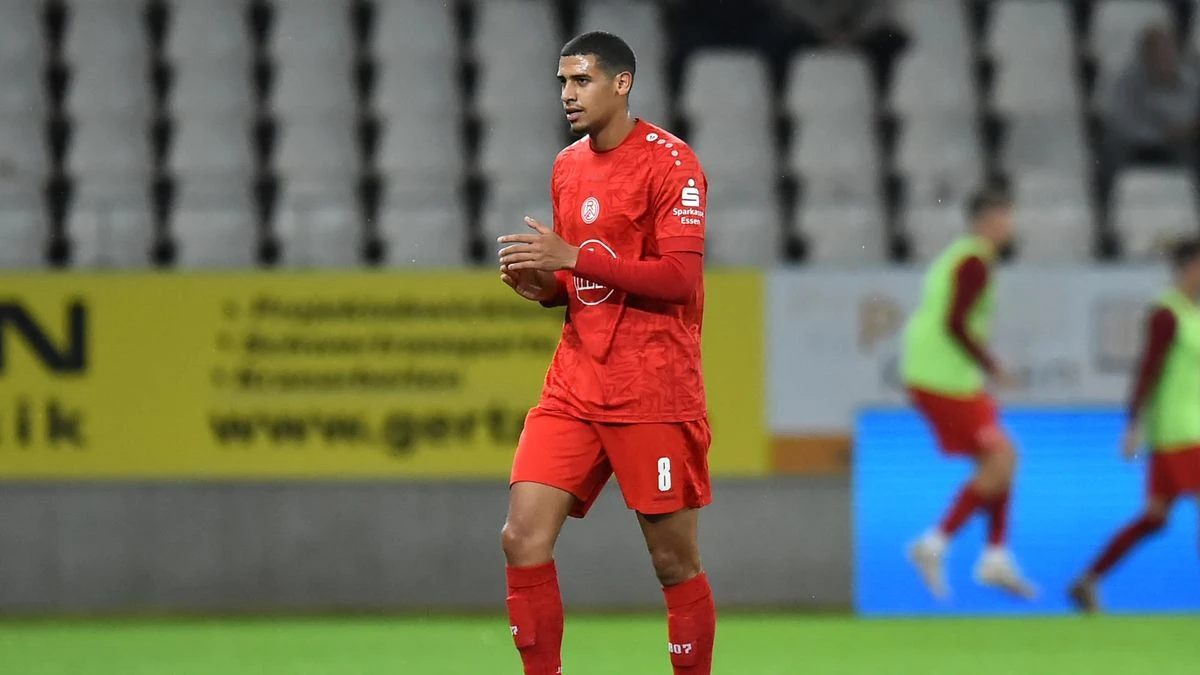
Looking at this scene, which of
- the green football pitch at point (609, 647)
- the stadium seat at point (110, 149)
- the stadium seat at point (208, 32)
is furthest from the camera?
the stadium seat at point (208, 32)

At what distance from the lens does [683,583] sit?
17.0ft

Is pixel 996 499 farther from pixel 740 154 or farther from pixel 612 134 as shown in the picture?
pixel 612 134

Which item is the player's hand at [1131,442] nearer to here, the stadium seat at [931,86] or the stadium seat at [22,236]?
the stadium seat at [931,86]

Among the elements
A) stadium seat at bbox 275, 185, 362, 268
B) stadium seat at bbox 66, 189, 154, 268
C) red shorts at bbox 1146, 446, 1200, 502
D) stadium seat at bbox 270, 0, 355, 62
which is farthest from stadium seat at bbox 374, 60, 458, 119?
red shorts at bbox 1146, 446, 1200, 502

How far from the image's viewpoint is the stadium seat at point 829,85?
1134 centimetres

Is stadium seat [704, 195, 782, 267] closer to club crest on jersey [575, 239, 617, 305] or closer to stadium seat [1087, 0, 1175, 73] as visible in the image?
stadium seat [1087, 0, 1175, 73]

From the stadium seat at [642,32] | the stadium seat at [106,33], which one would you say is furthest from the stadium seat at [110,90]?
the stadium seat at [642,32]

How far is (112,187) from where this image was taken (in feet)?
35.3

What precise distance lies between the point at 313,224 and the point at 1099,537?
14.2ft

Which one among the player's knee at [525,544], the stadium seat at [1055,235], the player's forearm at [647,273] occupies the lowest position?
the player's knee at [525,544]

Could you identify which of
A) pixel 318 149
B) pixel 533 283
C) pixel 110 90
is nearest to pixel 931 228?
pixel 318 149

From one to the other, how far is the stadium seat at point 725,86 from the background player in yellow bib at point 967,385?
2.02 metres

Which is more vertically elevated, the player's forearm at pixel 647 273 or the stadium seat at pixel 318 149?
the stadium seat at pixel 318 149

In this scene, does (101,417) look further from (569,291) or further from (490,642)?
(569,291)
